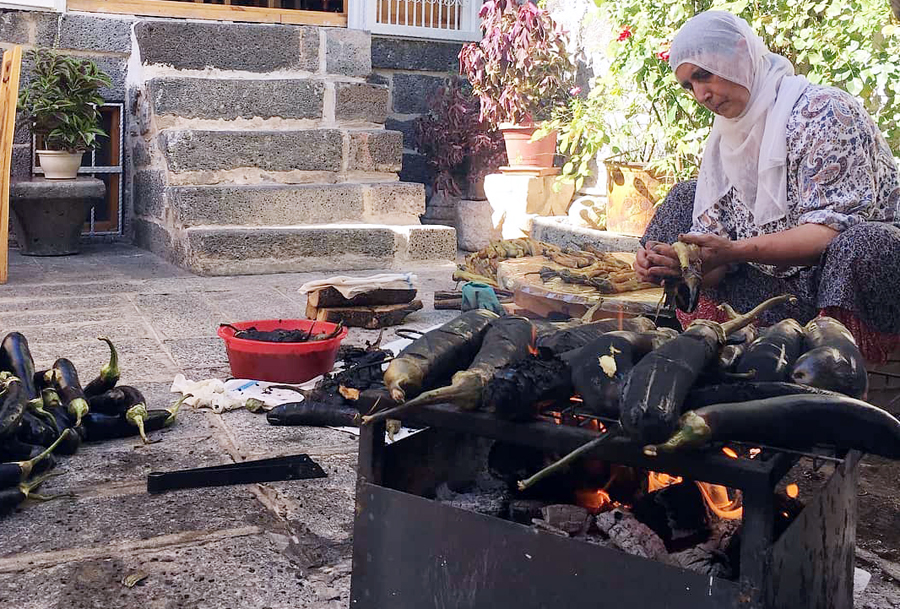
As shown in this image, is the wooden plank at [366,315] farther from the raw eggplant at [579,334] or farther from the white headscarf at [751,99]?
the raw eggplant at [579,334]

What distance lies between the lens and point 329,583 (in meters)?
2.24

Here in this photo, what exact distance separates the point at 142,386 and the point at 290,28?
4.93m

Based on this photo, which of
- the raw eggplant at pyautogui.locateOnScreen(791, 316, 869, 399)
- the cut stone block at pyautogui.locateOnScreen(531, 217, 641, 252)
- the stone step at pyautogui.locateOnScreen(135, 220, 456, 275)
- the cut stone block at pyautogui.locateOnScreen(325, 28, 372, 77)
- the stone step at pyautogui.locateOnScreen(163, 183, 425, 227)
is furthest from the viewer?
the cut stone block at pyautogui.locateOnScreen(325, 28, 372, 77)

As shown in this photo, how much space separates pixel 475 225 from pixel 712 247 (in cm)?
584

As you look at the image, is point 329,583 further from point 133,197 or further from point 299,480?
point 133,197

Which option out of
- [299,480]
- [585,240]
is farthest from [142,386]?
[585,240]

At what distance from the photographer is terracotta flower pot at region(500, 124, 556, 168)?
26.4 ft

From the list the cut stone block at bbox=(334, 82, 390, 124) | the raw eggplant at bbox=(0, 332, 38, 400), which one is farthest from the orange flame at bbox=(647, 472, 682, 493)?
the cut stone block at bbox=(334, 82, 390, 124)

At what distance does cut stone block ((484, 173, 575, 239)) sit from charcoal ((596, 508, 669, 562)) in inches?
242

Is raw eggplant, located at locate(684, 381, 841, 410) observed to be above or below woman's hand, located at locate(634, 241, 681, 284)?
below

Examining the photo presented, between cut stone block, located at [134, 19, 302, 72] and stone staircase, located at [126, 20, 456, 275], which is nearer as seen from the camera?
stone staircase, located at [126, 20, 456, 275]

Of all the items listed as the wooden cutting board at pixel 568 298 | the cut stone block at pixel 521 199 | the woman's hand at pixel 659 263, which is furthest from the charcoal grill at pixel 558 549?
the cut stone block at pixel 521 199

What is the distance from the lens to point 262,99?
7746mm

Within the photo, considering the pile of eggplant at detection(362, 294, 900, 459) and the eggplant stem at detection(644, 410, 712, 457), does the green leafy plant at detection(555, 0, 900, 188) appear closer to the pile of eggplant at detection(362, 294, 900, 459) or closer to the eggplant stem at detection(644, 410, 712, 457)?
the pile of eggplant at detection(362, 294, 900, 459)
